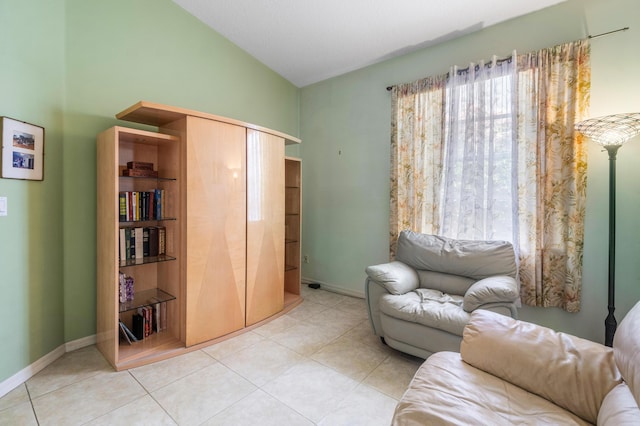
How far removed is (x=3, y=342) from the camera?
1841 mm

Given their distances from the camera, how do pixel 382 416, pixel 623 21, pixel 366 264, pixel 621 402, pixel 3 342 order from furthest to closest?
pixel 366 264, pixel 623 21, pixel 3 342, pixel 382 416, pixel 621 402

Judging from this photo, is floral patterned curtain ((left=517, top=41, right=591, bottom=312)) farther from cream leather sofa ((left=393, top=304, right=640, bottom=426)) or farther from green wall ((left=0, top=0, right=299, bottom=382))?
green wall ((left=0, top=0, right=299, bottom=382))

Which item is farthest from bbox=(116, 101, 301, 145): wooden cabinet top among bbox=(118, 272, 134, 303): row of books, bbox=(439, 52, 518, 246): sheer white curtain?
bbox=(439, 52, 518, 246): sheer white curtain

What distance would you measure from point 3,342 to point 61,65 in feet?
6.65

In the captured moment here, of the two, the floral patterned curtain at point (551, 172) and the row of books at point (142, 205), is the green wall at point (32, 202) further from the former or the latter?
the floral patterned curtain at point (551, 172)

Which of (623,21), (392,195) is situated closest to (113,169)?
(392,195)

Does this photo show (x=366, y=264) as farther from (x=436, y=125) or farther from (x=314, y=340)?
(x=436, y=125)

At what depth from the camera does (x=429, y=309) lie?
2.13m

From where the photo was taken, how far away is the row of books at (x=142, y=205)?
2.28m

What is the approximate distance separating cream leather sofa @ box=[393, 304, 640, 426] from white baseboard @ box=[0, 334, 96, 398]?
2.43m

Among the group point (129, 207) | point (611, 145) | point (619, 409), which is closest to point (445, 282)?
point (611, 145)

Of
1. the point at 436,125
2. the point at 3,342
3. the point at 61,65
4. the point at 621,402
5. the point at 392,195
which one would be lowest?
the point at 3,342

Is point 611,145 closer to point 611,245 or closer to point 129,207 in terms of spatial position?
point 611,245

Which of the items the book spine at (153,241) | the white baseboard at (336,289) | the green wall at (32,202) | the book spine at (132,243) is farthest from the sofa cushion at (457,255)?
the green wall at (32,202)
